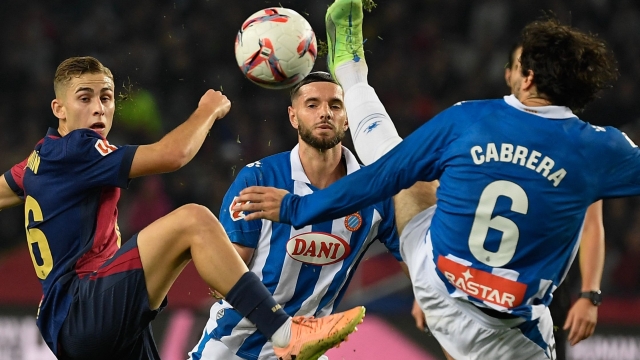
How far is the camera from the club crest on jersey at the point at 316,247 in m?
4.31

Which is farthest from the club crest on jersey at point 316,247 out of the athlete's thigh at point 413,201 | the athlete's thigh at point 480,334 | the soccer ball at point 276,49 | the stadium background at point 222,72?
the stadium background at point 222,72

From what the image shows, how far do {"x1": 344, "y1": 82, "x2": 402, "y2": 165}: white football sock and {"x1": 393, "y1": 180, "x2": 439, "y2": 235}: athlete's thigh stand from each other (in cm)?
23

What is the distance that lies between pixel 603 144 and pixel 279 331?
153cm

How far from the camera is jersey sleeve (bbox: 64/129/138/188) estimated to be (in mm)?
3822

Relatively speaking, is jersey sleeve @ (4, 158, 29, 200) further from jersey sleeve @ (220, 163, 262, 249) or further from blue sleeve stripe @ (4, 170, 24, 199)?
jersey sleeve @ (220, 163, 262, 249)

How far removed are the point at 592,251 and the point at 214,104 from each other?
1.95 metres

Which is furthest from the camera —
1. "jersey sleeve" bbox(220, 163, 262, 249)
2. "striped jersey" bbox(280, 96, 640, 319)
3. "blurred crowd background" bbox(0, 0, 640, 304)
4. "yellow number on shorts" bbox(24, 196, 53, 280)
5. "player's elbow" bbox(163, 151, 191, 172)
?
"blurred crowd background" bbox(0, 0, 640, 304)

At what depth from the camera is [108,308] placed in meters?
3.72

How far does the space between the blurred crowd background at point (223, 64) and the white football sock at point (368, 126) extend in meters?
4.66

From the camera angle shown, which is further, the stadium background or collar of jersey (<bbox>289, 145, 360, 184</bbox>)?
the stadium background

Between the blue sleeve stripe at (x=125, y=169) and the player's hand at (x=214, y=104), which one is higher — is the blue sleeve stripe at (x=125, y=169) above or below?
below

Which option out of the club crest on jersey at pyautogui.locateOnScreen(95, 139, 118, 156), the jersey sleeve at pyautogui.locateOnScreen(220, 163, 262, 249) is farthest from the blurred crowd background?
the club crest on jersey at pyautogui.locateOnScreen(95, 139, 118, 156)

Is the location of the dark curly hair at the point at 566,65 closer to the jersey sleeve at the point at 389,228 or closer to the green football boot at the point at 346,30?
the green football boot at the point at 346,30

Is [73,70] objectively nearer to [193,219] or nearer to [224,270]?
[193,219]
